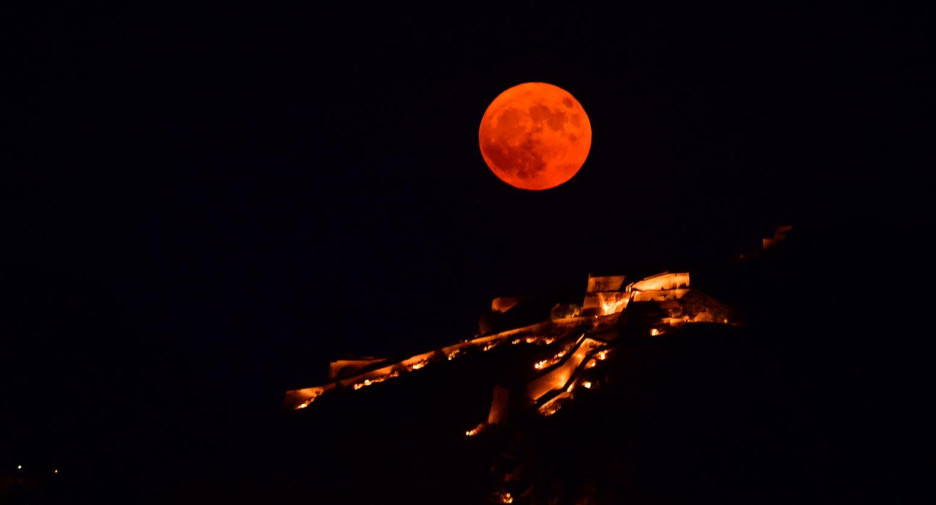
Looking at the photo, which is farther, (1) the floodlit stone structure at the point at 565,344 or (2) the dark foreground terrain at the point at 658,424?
(1) the floodlit stone structure at the point at 565,344

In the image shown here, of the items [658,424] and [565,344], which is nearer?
[658,424]

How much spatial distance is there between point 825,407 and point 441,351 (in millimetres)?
20302

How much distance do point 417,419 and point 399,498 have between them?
5.81 metres

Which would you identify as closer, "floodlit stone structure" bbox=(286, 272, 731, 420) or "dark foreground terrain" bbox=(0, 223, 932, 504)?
"dark foreground terrain" bbox=(0, 223, 932, 504)

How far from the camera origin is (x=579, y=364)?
31.1m

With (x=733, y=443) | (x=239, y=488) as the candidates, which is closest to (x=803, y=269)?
(x=733, y=443)

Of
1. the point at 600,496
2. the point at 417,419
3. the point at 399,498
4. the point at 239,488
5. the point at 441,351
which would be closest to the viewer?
the point at 600,496

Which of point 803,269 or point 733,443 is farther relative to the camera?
point 803,269

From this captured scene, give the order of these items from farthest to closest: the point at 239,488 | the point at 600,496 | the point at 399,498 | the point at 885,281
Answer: the point at 885,281 < the point at 239,488 < the point at 399,498 < the point at 600,496

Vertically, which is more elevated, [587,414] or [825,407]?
[587,414]

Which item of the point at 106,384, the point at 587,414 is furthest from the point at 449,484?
the point at 106,384

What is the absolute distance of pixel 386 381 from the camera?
38.4 m

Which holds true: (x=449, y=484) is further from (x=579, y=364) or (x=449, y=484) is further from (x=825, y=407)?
(x=825, y=407)

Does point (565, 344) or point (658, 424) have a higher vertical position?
point (565, 344)
